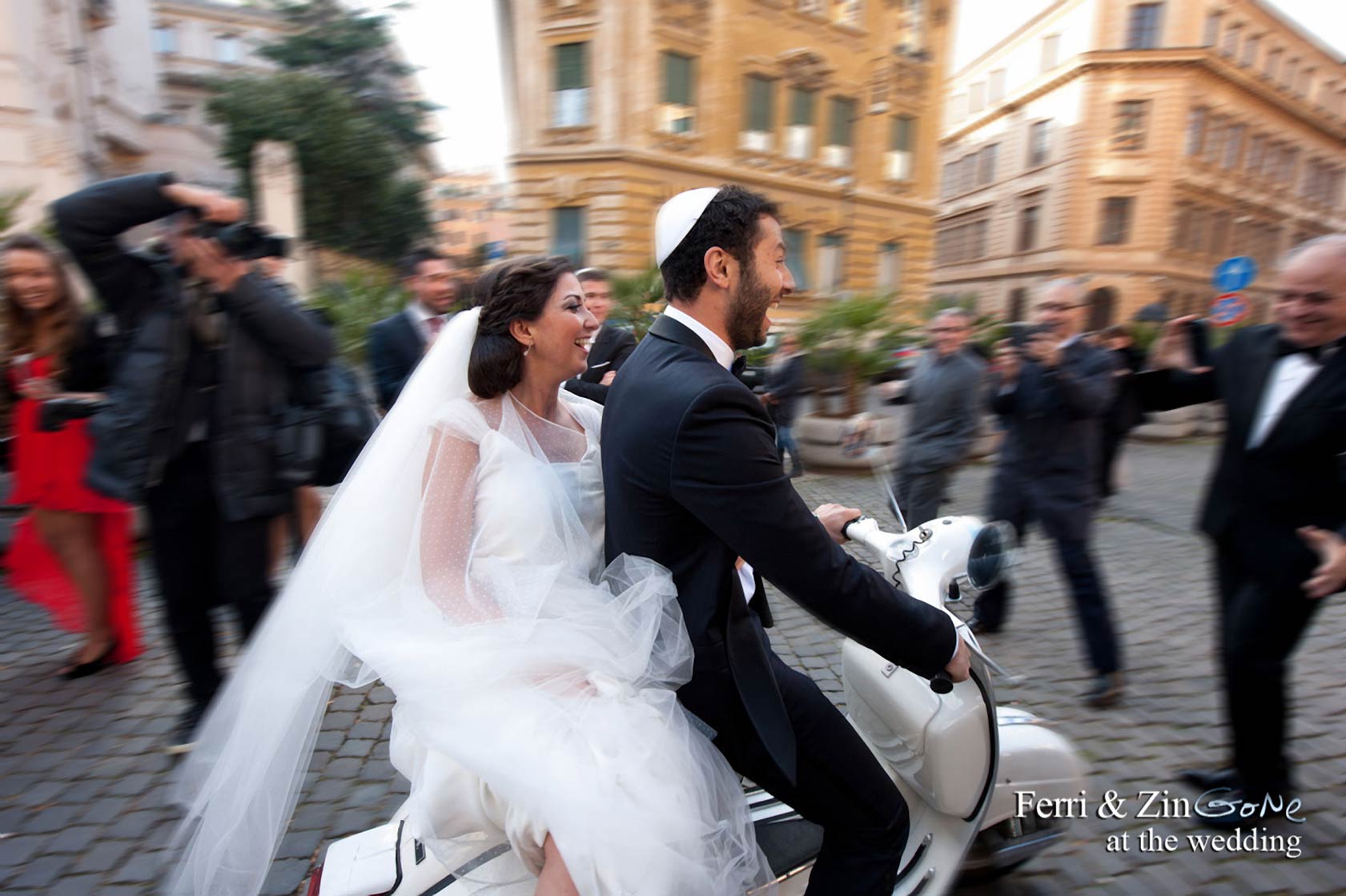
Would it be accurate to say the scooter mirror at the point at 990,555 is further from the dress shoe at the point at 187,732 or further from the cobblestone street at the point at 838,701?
the dress shoe at the point at 187,732

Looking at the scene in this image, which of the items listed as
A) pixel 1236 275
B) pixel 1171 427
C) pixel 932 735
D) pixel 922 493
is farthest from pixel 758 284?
pixel 1171 427

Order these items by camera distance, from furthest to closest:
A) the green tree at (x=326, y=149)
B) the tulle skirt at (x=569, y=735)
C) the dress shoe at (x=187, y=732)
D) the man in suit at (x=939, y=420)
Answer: the green tree at (x=326, y=149)
the man in suit at (x=939, y=420)
the dress shoe at (x=187, y=732)
the tulle skirt at (x=569, y=735)

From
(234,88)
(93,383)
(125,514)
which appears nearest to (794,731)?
(93,383)

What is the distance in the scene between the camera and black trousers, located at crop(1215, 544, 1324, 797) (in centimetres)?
256

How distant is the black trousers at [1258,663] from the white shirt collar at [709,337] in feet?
7.13

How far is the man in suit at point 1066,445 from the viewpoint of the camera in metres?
3.63

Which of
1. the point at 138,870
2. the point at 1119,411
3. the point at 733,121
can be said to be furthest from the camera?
the point at 733,121

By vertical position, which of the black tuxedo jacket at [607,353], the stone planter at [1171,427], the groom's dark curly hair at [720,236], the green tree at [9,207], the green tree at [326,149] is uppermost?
the green tree at [326,149]

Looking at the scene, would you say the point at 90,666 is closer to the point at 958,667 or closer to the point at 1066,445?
the point at 958,667

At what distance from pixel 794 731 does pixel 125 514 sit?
151 inches

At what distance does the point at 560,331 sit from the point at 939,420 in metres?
3.25

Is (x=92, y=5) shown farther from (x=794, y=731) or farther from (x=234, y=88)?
(x=794, y=731)

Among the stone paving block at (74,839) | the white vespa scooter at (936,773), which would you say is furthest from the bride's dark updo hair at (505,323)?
the stone paving block at (74,839)

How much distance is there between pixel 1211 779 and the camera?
9.44ft
